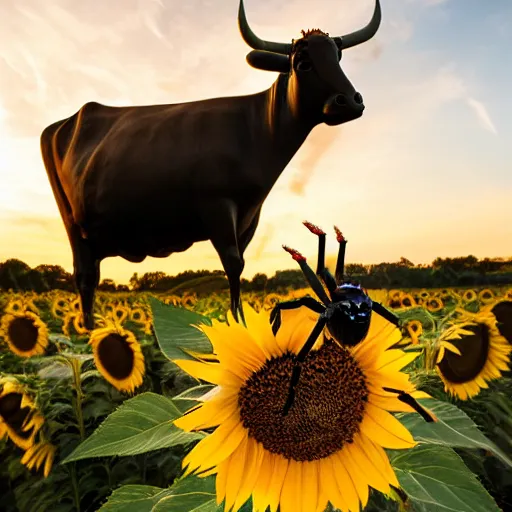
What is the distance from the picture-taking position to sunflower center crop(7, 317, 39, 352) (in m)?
1.33

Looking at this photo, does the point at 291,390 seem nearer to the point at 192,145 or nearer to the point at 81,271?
the point at 192,145

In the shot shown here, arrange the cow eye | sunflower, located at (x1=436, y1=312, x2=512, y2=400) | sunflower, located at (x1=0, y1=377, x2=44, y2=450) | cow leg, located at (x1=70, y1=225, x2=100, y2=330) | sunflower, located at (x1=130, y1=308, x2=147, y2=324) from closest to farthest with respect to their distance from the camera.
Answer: sunflower, located at (x1=436, y1=312, x2=512, y2=400) < sunflower, located at (x1=0, y1=377, x2=44, y2=450) < the cow eye < sunflower, located at (x1=130, y1=308, x2=147, y2=324) < cow leg, located at (x1=70, y1=225, x2=100, y2=330)

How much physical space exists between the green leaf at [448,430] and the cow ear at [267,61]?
1.04m

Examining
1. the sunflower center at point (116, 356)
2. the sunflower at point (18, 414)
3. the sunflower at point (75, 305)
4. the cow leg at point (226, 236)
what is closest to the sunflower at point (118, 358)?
the sunflower center at point (116, 356)

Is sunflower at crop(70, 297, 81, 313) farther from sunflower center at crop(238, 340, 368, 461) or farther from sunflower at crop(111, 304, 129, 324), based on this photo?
sunflower center at crop(238, 340, 368, 461)

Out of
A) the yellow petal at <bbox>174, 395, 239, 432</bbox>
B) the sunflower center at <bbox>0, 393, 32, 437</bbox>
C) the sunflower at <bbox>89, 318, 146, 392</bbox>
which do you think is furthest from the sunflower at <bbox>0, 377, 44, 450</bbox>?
the yellow petal at <bbox>174, 395, 239, 432</bbox>

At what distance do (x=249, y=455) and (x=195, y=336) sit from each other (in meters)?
0.08

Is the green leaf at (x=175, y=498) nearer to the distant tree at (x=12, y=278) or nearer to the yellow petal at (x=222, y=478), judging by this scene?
the yellow petal at (x=222, y=478)

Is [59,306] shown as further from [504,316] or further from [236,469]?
[236,469]

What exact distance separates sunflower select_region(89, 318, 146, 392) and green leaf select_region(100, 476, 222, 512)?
50 centimetres

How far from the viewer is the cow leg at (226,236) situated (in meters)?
1.32

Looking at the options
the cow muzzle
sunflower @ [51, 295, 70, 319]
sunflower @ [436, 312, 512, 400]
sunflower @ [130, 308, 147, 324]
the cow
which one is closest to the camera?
sunflower @ [436, 312, 512, 400]

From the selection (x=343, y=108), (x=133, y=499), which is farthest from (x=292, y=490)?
(x=343, y=108)

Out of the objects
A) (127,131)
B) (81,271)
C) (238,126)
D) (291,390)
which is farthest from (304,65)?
(291,390)
